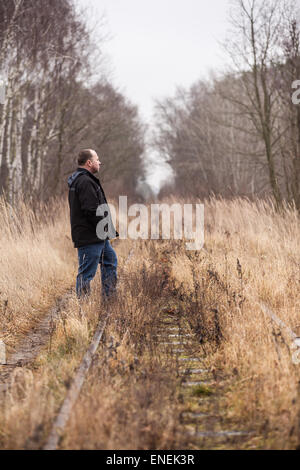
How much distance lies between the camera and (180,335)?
5.14 meters

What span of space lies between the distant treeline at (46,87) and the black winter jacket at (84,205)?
6.46 m

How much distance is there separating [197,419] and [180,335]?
1.83 meters

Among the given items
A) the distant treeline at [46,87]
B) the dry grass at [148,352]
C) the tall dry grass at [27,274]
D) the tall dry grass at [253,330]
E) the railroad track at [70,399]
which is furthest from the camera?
the distant treeline at [46,87]

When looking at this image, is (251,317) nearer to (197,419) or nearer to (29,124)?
(197,419)

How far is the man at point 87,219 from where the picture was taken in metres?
6.04

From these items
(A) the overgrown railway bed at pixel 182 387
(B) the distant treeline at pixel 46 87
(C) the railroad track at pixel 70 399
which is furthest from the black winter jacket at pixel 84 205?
(B) the distant treeline at pixel 46 87

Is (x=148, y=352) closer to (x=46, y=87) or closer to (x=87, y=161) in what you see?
(x=87, y=161)

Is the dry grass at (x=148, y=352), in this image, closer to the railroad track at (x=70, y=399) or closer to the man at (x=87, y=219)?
the railroad track at (x=70, y=399)

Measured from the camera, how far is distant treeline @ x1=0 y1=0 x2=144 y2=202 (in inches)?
588

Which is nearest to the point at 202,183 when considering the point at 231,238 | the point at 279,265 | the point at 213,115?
the point at 213,115

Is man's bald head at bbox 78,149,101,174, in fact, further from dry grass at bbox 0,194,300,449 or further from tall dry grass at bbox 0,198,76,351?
tall dry grass at bbox 0,198,76,351

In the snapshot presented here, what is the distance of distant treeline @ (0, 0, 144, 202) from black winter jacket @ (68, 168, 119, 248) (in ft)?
21.2

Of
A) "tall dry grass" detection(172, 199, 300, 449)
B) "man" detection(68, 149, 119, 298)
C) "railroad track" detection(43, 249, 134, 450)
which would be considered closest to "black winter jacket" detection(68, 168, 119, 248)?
"man" detection(68, 149, 119, 298)
